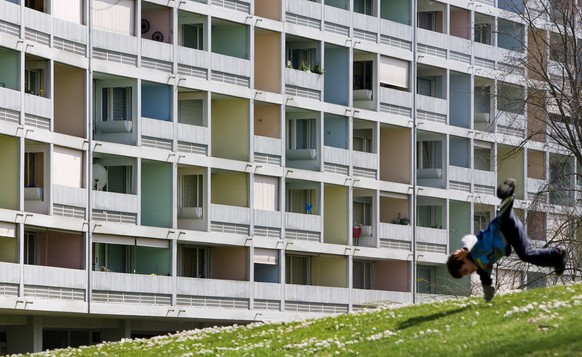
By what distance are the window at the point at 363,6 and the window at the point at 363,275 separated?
425 inches

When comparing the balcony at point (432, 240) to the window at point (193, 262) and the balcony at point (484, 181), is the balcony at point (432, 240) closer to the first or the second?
the balcony at point (484, 181)

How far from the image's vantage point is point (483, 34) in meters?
82.0

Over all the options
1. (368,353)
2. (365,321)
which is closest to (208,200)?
(365,321)

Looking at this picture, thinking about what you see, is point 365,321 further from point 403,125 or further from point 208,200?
point 403,125

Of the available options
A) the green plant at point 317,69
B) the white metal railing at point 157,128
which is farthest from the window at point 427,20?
the white metal railing at point 157,128

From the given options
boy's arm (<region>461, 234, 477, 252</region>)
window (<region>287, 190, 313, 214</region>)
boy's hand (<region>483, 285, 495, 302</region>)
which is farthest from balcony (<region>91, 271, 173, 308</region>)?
boy's arm (<region>461, 234, 477, 252</region>)

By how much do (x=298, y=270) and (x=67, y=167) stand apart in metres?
16.3

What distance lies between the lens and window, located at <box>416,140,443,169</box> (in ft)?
257

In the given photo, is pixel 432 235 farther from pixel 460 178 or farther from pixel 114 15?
pixel 114 15

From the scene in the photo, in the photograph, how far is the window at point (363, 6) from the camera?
74.9 meters

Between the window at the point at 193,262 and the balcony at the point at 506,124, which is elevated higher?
the balcony at the point at 506,124

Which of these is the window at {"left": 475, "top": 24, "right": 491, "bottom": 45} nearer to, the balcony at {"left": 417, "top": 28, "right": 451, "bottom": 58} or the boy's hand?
the balcony at {"left": 417, "top": 28, "right": 451, "bottom": 58}

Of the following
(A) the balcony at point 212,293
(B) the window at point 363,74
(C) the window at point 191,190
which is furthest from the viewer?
(B) the window at point 363,74

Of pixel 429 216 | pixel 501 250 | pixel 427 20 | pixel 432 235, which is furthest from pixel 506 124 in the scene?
pixel 501 250
